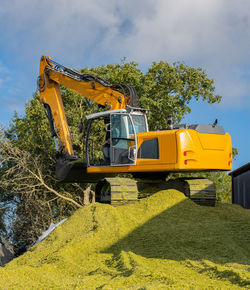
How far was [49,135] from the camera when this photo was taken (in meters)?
18.6

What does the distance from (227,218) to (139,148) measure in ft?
8.93

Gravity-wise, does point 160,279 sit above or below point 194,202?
below

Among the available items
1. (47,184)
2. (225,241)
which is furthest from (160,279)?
(47,184)

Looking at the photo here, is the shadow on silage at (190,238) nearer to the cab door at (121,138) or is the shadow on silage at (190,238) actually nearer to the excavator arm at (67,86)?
the cab door at (121,138)

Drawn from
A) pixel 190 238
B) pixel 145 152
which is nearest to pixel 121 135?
pixel 145 152

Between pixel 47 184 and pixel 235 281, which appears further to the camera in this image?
pixel 47 184

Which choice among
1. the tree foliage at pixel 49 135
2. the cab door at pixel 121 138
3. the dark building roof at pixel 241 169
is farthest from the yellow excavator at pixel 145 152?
the tree foliage at pixel 49 135

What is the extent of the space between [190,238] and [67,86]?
7.81m

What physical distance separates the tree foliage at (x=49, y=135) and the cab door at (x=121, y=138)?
8.24 metres

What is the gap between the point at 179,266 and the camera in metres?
5.61

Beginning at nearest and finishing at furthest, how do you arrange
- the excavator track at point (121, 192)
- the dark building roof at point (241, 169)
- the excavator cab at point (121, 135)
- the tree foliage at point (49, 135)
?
the excavator track at point (121, 192)
the excavator cab at point (121, 135)
the dark building roof at point (241, 169)
the tree foliage at point (49, 135)

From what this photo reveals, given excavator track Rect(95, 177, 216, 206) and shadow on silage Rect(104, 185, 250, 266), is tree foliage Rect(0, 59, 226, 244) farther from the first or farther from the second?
shadow on silage Rect(104, 185, 250, 266)

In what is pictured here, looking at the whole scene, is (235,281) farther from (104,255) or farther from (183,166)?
(183,166)

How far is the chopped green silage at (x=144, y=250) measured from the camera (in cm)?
496
